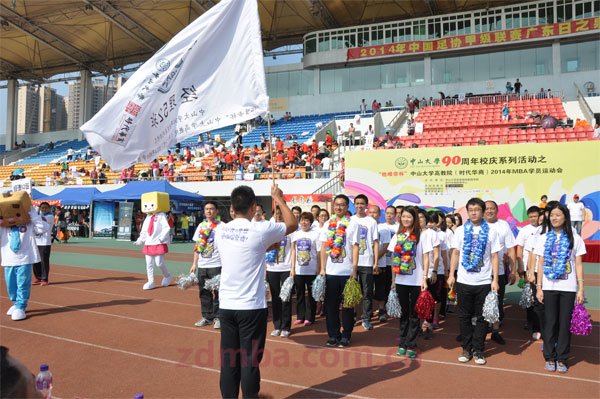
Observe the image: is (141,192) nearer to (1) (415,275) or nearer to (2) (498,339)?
(1) (415,275)

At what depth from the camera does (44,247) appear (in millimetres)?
10133

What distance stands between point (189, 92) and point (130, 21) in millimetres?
31377

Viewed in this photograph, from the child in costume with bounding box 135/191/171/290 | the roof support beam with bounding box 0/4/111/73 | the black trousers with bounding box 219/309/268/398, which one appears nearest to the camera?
the black trousers with bounding box 219/309/268/398

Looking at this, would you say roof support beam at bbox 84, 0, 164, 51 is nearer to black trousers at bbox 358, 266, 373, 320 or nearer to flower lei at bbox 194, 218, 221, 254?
flower lei at bbox 194, 218, 221, 254

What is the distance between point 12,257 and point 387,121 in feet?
81.4

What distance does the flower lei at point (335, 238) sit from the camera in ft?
19.1

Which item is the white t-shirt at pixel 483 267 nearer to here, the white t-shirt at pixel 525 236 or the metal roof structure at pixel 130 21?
the white t-shirt at pixel 525 236

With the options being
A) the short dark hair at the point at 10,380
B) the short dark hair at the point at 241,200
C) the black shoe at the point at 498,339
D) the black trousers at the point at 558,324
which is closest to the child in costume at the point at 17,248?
the short dark hair at the point at 241,200

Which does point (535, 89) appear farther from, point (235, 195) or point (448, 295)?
point (235, 195)

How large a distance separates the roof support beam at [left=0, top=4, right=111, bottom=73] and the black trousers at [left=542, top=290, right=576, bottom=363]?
3688cm

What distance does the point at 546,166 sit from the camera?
13.7 meters

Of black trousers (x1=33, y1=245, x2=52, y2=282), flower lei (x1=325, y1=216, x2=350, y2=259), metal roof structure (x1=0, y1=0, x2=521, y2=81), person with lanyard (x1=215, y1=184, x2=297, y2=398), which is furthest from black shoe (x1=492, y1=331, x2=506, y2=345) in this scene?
metal roof structure (x1=0, y1=0, x2=521, y2=81)

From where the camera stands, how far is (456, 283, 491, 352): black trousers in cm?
513

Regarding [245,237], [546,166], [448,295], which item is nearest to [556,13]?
A: [546,166]
